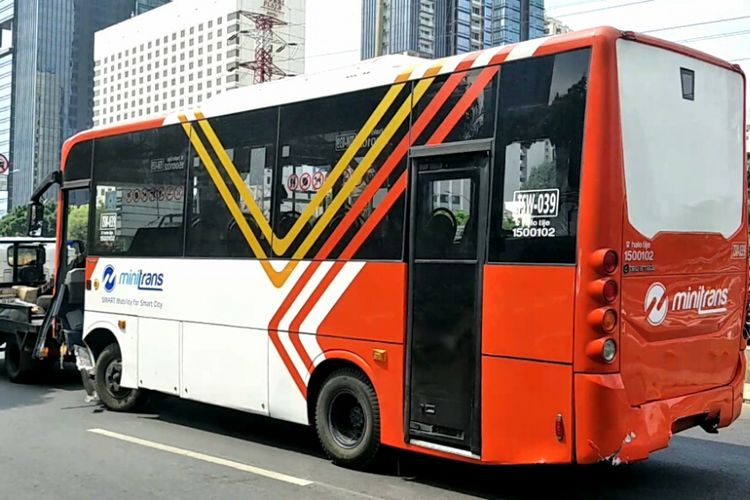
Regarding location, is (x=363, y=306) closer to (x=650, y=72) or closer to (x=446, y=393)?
(x=446, y=393)

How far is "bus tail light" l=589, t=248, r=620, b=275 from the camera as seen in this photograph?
5.09m

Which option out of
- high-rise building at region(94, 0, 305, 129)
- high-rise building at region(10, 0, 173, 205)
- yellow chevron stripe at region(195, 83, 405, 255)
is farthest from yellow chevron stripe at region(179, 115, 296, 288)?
high-rise building at region(10, 0, 173, 205)

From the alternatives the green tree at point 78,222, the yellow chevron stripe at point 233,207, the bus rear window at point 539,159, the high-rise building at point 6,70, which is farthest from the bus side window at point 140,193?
the high-rise building at point 6,70

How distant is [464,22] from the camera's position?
53438 mm

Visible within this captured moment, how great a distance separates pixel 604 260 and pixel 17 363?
927cm

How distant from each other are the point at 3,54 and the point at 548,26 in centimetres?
11638

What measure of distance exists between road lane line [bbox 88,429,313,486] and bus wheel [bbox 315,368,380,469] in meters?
0.46

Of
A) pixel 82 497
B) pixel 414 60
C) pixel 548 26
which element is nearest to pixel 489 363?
pixel 414 60

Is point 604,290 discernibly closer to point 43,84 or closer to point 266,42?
point 266,42

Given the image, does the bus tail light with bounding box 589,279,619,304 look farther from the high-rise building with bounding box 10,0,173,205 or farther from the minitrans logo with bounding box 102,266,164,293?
the high-rise building with bounding box 10,0,173,205

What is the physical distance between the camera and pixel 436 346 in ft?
19.7

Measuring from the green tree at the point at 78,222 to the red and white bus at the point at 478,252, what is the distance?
2.05 meters

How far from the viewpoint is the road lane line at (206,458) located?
254 inches

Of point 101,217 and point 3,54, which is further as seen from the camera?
point 3,54
